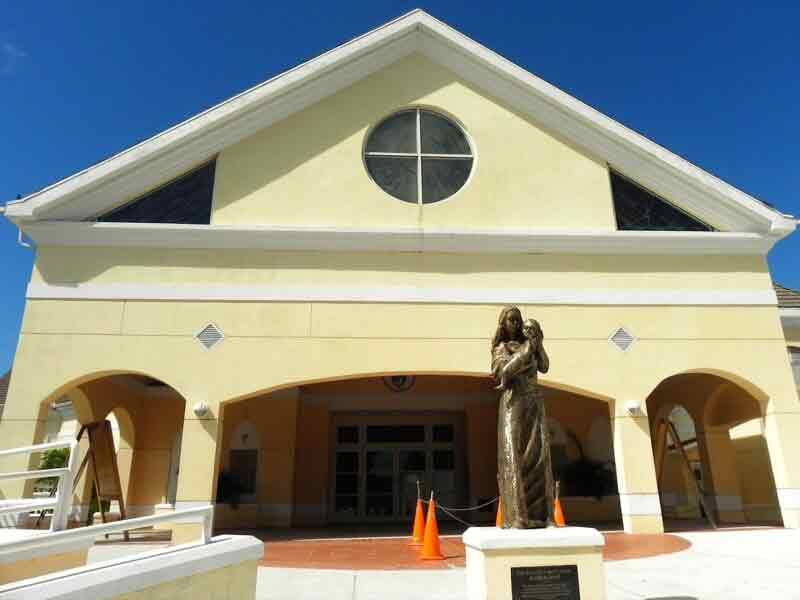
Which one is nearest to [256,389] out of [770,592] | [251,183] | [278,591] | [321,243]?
[321,243]

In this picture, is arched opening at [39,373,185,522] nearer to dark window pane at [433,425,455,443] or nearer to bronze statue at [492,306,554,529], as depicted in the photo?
dark window pane at [433,425,455,443]

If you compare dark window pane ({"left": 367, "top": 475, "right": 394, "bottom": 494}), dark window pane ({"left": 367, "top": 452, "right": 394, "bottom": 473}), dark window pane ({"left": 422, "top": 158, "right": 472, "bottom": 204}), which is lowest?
dark window pane ({"left": 367, "top": 475, "right": 394, "bottom": 494})

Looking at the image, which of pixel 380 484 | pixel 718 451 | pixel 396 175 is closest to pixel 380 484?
pixel 380 484

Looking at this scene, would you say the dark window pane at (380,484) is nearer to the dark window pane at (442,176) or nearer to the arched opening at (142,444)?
the arched opening at (142,444)

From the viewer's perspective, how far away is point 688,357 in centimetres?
1316

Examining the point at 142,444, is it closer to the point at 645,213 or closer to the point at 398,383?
the point at 398,383

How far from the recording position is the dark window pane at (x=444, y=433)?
717 inches

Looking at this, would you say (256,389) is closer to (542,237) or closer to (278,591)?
(278,591)

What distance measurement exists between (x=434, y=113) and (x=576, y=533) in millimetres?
11385

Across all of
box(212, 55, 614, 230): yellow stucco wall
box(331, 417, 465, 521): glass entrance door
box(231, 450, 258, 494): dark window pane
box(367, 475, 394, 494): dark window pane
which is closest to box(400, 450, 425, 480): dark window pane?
box(331, 417, 465, 521): glass entrance door

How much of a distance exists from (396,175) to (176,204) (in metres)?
5.01

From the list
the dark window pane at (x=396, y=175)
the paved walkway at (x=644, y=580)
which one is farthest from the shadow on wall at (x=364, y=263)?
the paved walkway at (x=644, y=580)

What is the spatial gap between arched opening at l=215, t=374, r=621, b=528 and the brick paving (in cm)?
398

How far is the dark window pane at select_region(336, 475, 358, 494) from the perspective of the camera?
17609 millimetres
